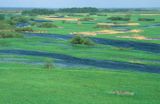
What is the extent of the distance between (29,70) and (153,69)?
9.06m

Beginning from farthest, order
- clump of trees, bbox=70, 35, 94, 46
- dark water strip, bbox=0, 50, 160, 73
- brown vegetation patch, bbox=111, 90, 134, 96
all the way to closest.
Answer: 1. clump of trees, bbox=70, 35, 94, 46
2. dark water strip, bbox=0, 50, 160, 73
3. brown vegetation patch, bbox=111, 90, 134, 96

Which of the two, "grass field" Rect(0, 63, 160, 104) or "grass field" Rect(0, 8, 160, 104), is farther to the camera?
"grass field" Rect(0, 8, 160, 104)

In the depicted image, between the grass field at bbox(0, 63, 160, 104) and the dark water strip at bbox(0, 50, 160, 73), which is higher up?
the grass field at bbox(0, 63, 160, 104)

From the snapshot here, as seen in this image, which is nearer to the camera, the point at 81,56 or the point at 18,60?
the point at 18,60

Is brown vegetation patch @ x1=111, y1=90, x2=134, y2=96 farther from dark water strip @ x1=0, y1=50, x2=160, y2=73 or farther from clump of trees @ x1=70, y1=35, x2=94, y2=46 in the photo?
clump of trees @ x1=70, y1=35, x2=94, y2=46

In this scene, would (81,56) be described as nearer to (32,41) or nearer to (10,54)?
(10,54)

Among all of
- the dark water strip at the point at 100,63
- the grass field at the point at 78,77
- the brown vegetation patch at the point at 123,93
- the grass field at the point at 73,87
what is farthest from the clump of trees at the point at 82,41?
the brown vegetation patch at the point at 123,93

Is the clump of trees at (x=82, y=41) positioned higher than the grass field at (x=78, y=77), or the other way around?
the grass field at (x=78, y=77)

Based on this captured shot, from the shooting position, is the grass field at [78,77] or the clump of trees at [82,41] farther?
the clump of trees at [82,41]

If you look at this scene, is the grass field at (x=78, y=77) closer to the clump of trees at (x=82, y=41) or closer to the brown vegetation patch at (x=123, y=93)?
the brown vegetation patch at (x=123, y=93)

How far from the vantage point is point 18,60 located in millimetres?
31156

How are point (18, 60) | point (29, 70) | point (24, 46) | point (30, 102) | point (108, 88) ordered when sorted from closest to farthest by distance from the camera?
point (30, 102), point (108, 88), point (29, 70), point (18, 60), point (24, 46)

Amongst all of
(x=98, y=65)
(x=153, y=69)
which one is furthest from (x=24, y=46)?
(x=153, y=69)

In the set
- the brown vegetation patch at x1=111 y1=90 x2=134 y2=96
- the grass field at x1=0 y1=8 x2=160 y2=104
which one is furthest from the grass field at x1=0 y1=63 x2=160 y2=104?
the brown vegetation patch at x1=111 y1=90 x2=134 y2=96
